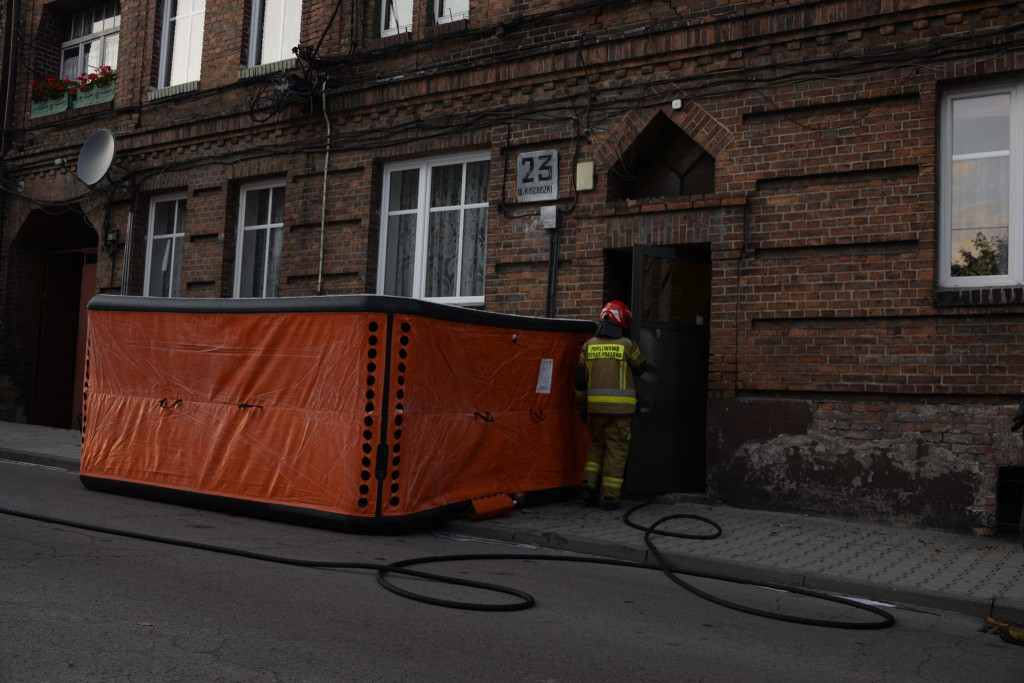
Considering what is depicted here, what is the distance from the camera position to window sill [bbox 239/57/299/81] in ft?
44.3

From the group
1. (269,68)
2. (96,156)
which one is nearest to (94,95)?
(96,156)

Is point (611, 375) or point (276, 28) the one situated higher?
point (276, 28)

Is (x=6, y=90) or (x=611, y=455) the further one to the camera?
(x=6, y=90)

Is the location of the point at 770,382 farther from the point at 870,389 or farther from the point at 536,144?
the point at 536,144

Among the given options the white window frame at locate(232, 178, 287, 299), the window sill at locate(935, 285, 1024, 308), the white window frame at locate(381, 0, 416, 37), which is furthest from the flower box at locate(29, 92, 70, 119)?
the window sill at locate(935, 285, 1024, 308)

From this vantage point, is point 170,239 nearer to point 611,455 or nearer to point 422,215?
point 422,215

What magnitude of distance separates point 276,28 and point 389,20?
230cm

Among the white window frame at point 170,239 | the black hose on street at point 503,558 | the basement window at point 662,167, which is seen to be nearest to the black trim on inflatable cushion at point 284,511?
the black hose on street at point 503,558

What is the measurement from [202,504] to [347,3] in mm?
7687

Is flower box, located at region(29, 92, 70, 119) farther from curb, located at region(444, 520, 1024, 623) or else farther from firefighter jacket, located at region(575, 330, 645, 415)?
curb, located at region(444, 520, 1024, 623)

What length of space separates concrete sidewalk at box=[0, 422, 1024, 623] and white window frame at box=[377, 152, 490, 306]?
3.94 meters

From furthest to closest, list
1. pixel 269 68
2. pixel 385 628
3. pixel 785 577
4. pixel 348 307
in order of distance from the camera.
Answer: pixel 269 68
pixel 348 307
pixel 785 577
pixel 385 628

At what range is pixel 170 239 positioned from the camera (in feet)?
49.9

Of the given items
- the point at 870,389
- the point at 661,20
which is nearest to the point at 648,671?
the point at 870,389
